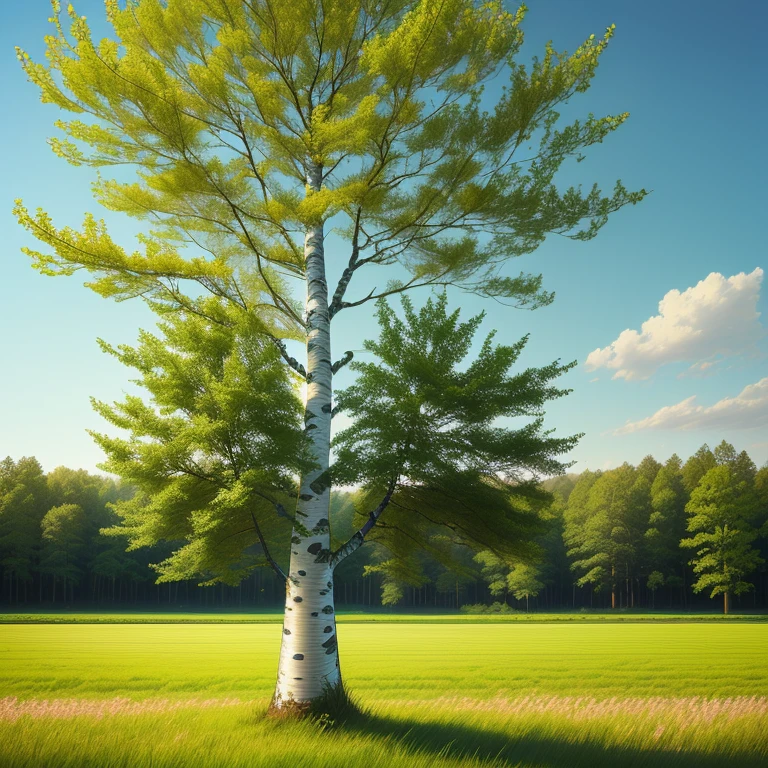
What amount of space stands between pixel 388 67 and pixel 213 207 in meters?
3.71

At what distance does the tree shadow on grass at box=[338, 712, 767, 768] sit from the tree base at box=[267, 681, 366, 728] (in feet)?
0.45

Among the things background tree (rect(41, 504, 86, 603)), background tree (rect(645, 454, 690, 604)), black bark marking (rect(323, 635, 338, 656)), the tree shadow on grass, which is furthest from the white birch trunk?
background tree (rect(41, 504, 86, 603))

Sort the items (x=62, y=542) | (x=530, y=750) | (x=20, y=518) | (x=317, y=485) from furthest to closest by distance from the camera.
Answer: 1. (x=62, y=542)
2. (x=20, y=518)
3. (x=317, y=485)
4. (x=530, y=750)

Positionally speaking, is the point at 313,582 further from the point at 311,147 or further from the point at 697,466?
the point at 697,466

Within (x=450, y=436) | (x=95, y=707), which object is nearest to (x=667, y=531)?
(x=450, y=436)

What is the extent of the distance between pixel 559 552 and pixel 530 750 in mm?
70138

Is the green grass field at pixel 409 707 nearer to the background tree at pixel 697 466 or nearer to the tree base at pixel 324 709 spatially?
the tree base at pixel 324 709

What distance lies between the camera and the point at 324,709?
8289 millimetres

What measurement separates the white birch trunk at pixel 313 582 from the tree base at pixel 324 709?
5cm

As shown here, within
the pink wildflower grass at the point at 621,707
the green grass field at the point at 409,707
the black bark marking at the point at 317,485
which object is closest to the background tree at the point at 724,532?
the green grass field at the point at 409,707

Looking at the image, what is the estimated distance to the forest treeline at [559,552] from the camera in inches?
2175

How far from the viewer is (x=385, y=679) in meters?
14.5

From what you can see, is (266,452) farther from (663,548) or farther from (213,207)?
(663,548)

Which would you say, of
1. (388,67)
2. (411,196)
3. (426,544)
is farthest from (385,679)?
(388,67)
